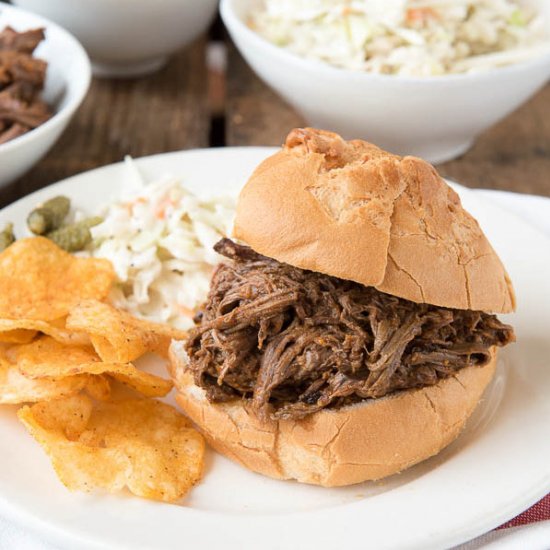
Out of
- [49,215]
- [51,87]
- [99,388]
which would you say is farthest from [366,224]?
[51,87]

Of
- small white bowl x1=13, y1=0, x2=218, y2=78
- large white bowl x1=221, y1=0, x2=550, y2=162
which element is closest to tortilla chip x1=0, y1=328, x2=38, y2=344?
large white bowl x1=221, y1=0, x2=550, y2=162

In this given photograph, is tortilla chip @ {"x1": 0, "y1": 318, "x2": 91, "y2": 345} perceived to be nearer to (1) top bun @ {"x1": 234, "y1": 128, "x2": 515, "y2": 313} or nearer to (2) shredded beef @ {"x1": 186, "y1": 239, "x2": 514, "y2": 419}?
(2) shredded beef @ {"x1": 186, "y1": 239, "x2": 514, "y2": 419}

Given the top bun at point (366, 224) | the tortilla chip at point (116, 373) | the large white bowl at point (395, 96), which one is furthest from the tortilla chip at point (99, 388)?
the large white bowl at point (395, 96)

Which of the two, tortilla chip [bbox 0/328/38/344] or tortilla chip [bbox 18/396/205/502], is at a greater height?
tortilla chip [bbox 18/396/205/502]

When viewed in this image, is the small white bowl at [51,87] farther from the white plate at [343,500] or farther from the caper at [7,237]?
the white plate at [343,500]

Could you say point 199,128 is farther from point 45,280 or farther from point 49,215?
point 45,280

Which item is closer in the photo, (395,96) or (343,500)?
(343,500)

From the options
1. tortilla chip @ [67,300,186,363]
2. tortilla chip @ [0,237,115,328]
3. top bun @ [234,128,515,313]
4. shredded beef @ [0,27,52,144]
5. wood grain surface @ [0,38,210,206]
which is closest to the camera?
top bun @ [234,128,515,313]

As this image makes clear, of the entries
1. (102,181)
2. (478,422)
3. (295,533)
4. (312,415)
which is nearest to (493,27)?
(102,181)
